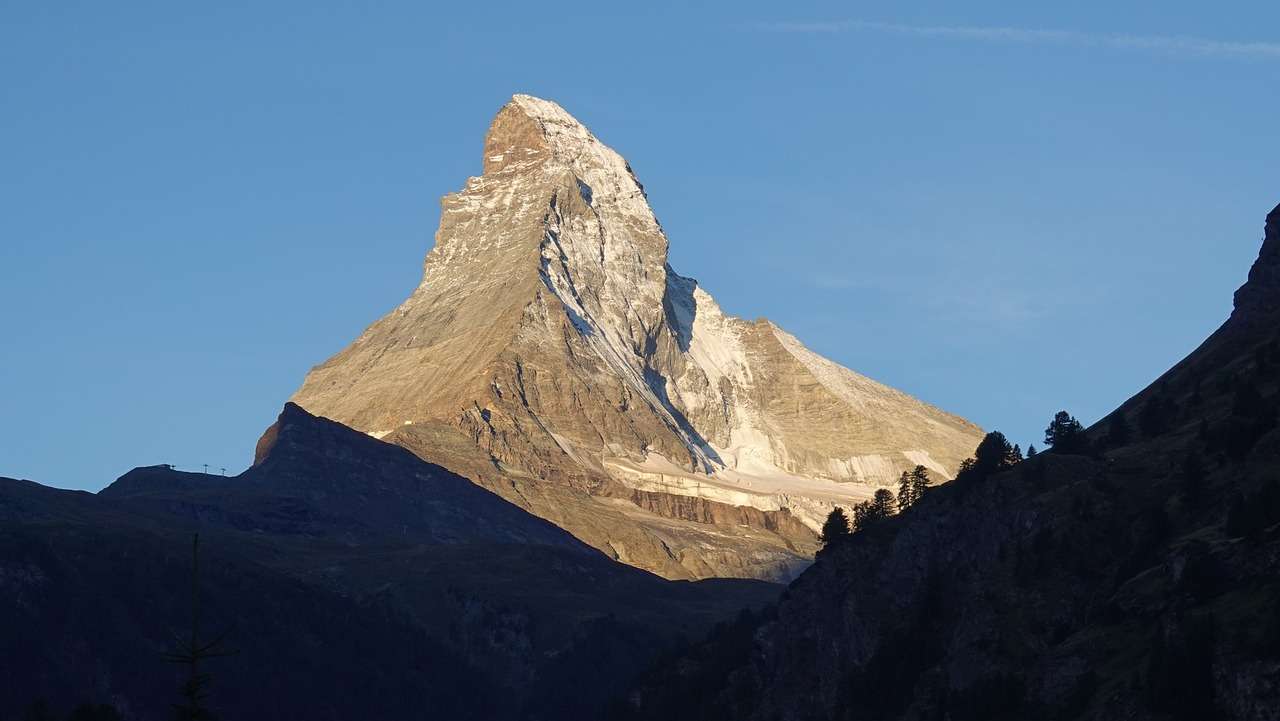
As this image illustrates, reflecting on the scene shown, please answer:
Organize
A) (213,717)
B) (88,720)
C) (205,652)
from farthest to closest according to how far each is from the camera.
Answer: (88,720) < (213,717) < (205,652)

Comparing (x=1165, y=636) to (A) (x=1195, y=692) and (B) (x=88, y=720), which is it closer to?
(A) (x=1195, y=692)

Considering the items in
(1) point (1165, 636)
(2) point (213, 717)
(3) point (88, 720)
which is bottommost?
(2) point (213, 717)

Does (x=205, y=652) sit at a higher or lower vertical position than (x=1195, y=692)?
lower

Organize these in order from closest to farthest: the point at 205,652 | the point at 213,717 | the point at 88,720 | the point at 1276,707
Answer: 1. the point at 205,652
2. the point at 213,717
3. the point at 1276,707
4. the point at 88,720

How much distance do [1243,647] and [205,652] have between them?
358 ft

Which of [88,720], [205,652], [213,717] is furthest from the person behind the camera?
[88,720]

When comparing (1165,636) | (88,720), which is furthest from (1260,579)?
(88,720)

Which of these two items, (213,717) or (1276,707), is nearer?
(213,717)

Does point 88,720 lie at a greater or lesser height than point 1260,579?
lesser

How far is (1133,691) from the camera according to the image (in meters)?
195

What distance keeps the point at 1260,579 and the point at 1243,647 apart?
16.6 m

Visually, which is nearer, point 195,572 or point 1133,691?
point 195,572

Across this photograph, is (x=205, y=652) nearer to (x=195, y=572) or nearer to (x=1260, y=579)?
(x=195, y=572)

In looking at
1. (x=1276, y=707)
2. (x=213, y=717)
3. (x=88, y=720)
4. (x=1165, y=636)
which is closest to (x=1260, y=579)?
(x=1165, y=636)
